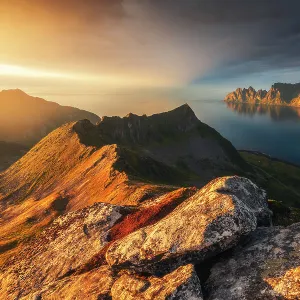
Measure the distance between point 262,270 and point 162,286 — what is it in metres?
7.37

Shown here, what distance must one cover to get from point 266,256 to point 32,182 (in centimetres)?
11334

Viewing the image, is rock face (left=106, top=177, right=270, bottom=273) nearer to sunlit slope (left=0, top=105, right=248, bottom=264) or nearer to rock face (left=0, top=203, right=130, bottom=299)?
rock face (left=0, top=203, right=130, bottom=299)

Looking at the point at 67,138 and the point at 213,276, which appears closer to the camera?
the point at 213,276

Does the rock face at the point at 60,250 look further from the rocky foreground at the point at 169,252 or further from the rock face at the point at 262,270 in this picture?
the rock face at the point at 262,270

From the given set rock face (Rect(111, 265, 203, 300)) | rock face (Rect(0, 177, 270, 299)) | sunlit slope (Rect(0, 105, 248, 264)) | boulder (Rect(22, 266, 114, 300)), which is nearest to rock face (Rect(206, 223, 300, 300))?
rock face (Rect(0, 177, 270, 299))

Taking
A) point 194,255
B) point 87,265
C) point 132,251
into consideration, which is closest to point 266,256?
point 194,255

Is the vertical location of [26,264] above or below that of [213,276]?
below

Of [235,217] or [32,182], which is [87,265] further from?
[32,182]

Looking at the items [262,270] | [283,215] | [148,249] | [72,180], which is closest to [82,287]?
[148,249]

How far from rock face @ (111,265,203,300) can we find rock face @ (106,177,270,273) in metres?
1.14

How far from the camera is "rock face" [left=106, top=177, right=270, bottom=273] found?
20859 millimetres

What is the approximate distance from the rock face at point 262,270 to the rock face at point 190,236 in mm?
1530

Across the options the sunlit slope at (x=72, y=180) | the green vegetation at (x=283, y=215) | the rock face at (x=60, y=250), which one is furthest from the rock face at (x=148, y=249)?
the sunlit slope at (x=72, y=180)

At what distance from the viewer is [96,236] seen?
1346 inches
